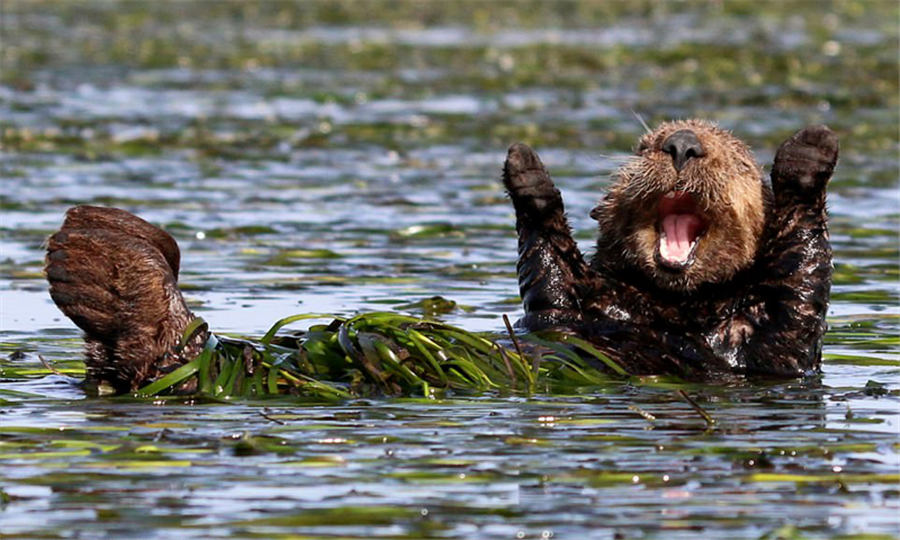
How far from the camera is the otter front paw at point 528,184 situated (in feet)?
21.1

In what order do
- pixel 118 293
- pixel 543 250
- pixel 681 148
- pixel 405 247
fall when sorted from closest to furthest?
1. pixel 118 293
2. pixel 681 148
3. pixel 543 250
4. pixel 405 247

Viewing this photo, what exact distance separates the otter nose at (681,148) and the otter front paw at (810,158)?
468 mm

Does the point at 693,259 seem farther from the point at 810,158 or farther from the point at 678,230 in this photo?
the point at 810,158

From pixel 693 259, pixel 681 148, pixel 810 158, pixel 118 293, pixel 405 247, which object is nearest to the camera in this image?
pixel 118 293

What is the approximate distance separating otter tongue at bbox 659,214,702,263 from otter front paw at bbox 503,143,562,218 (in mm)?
430

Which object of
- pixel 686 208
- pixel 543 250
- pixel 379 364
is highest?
pixel 686 208

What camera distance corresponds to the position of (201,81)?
1808 cm

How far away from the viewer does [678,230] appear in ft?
20.9

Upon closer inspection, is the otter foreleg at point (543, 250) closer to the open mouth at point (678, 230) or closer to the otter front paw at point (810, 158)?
the open mouth at point (678, 230)

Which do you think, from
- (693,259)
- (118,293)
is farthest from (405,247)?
(118,293)

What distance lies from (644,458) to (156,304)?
1.71m

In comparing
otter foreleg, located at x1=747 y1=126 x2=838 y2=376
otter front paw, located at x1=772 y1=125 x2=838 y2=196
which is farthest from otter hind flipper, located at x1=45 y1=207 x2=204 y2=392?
otter front paw, located at x1=772 y1=125 x2=838 y2=196

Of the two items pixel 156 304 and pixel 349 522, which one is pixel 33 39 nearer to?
pixel 156 304

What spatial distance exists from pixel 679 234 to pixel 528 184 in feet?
1.88
